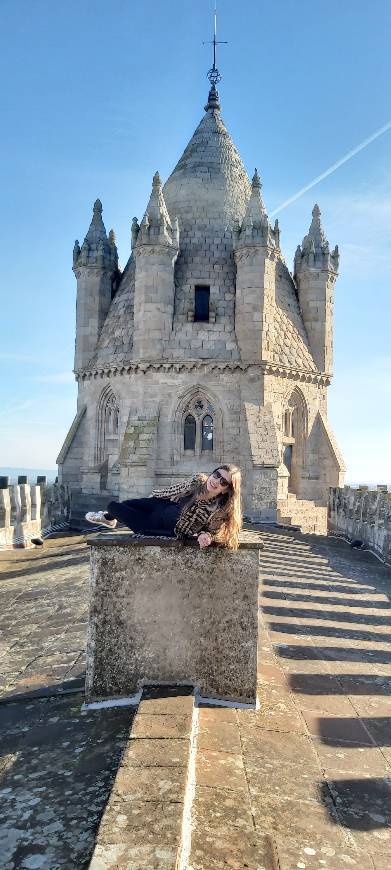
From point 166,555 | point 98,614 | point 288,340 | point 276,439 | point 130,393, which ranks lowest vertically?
point 98,614

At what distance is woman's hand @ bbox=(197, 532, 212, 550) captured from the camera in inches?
169

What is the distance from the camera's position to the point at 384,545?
15.5 meters

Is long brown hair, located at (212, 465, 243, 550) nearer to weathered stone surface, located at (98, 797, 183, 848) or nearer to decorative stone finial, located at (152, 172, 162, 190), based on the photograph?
weathered stone surface, located at (98, 797, 183, 848)

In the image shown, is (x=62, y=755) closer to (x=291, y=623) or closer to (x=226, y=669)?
(x=226, y=669)

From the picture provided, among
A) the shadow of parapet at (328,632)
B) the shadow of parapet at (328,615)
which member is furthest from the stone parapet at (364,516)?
the shadow of parapet at (328,632)

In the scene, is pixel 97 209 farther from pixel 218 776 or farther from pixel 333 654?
pixel 218 776

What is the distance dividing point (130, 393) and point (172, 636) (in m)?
17.4

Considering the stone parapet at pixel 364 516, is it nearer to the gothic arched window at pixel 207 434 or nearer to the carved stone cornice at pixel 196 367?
the carved stone cornice at pixel 196 367

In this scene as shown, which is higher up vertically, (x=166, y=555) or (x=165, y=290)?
(x=165, y=290)

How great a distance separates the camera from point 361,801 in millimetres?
3436

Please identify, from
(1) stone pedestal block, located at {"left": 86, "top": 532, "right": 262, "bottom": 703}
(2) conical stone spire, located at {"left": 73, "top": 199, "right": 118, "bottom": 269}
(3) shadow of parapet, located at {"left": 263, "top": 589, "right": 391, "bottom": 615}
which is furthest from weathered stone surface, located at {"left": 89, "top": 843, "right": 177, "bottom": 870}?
(2) conical stone spire, located at {"left": 73, "top": 199, "right": 118, "bottom": 269}

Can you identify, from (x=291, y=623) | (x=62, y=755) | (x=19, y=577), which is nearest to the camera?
(x=62, y=755)

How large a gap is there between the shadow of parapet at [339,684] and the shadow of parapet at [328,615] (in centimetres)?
224

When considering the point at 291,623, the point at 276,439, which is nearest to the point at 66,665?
the point at 291,623
